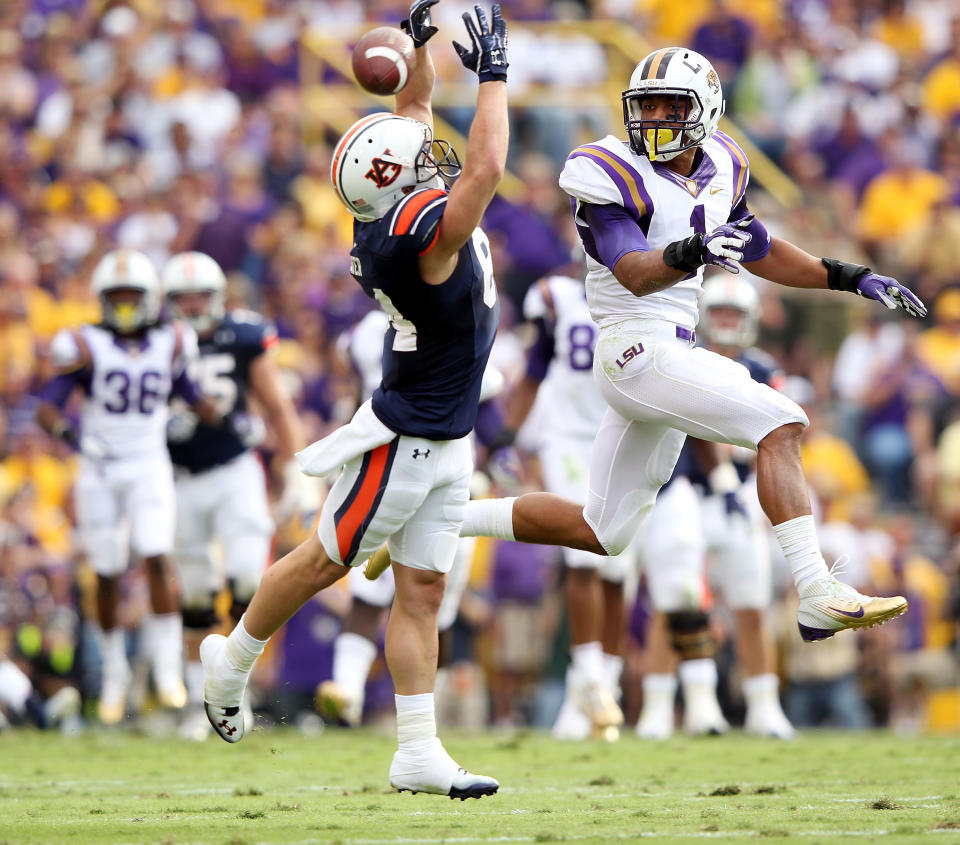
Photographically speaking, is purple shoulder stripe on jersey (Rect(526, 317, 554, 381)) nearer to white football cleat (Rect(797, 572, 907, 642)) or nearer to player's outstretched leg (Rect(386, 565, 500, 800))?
player's outstretched leg (Rect(386, 565, 500, 800))

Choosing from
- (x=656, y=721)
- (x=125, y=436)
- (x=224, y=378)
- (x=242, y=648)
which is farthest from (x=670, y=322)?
(x=125, y=436)

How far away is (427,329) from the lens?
5.47m

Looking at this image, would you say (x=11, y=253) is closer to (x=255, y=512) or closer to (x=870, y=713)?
(x=255, y=512)

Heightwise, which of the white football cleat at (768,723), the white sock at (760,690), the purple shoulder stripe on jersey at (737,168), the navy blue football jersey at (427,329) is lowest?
the white football cleat at (768,723)

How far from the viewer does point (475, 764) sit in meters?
7.28

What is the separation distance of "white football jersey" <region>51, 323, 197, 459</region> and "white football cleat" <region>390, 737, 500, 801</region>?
14.4 ft

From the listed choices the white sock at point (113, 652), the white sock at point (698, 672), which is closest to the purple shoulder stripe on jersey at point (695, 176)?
the white sock at point (698, 672)

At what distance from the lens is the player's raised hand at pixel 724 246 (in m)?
5.25

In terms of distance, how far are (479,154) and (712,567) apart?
4.93 meters

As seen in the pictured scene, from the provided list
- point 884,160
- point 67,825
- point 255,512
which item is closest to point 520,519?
point 67,825

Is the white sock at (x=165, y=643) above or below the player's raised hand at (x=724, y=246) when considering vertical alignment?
below

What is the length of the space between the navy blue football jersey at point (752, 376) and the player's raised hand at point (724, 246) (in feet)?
11.8

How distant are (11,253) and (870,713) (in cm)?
766

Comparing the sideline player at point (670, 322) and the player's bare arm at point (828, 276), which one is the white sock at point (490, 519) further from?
the player's bare arm at point (828, 276)
